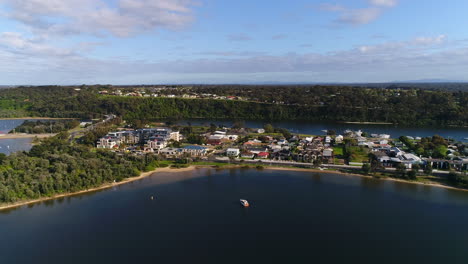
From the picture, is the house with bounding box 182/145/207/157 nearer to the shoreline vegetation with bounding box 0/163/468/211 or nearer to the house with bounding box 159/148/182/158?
the house with bounding box 159/148/182/158

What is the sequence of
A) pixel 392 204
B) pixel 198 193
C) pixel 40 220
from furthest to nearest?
pixel 198 193, pixel 392 204, pixel 40 220

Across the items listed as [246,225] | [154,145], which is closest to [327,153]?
[246,225]

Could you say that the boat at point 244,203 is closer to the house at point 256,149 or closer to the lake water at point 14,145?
the house at point 256,149

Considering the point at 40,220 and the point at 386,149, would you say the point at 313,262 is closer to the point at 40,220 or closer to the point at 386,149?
the point at 40,220

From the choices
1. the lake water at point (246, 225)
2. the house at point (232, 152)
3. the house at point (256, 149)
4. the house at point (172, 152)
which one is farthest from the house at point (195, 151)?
the lake water at point (246, 225)

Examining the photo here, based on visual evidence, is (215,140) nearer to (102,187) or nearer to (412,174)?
(102,187)

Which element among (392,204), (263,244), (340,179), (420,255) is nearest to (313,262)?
(263,244)
